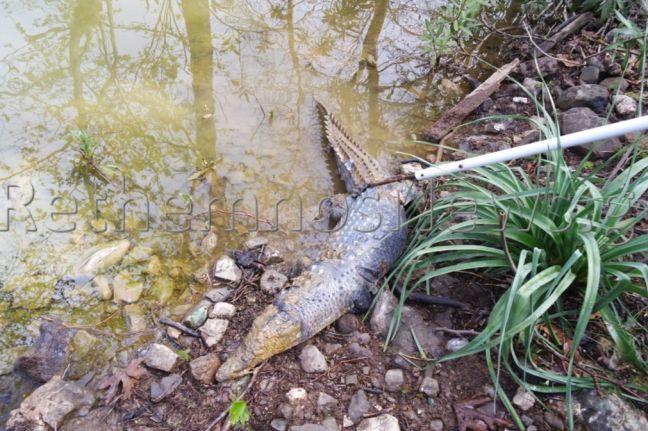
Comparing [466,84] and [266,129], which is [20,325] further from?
[466,84]

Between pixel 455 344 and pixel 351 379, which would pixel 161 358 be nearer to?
pixel 351 379

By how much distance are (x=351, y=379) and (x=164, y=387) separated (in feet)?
3.41

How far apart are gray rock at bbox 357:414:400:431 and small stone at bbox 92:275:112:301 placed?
6.12ft

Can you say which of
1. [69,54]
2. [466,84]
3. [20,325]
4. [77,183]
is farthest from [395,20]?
[20,325]

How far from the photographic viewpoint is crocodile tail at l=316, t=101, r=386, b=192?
3.70 meters

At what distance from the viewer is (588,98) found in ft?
12.8

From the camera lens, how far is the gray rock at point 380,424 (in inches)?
85.3

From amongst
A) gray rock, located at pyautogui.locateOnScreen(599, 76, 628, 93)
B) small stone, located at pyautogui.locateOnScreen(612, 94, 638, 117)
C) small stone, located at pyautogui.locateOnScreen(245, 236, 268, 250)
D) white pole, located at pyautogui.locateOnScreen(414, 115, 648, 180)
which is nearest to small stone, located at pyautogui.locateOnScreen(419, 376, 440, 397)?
white pole, located at pyautogui.locateOnScreen(414, 115, 648, 180)

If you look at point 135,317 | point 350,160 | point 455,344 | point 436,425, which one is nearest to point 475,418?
point 436,425

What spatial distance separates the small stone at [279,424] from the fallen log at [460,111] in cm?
293

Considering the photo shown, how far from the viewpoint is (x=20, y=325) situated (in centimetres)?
279

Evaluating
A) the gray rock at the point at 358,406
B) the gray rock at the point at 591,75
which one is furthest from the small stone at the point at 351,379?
the gray rock at the point at 591,75

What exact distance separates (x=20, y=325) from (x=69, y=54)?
3105mm

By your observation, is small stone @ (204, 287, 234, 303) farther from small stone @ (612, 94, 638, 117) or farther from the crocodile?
small stone @ (612, 94, 638, 117)
